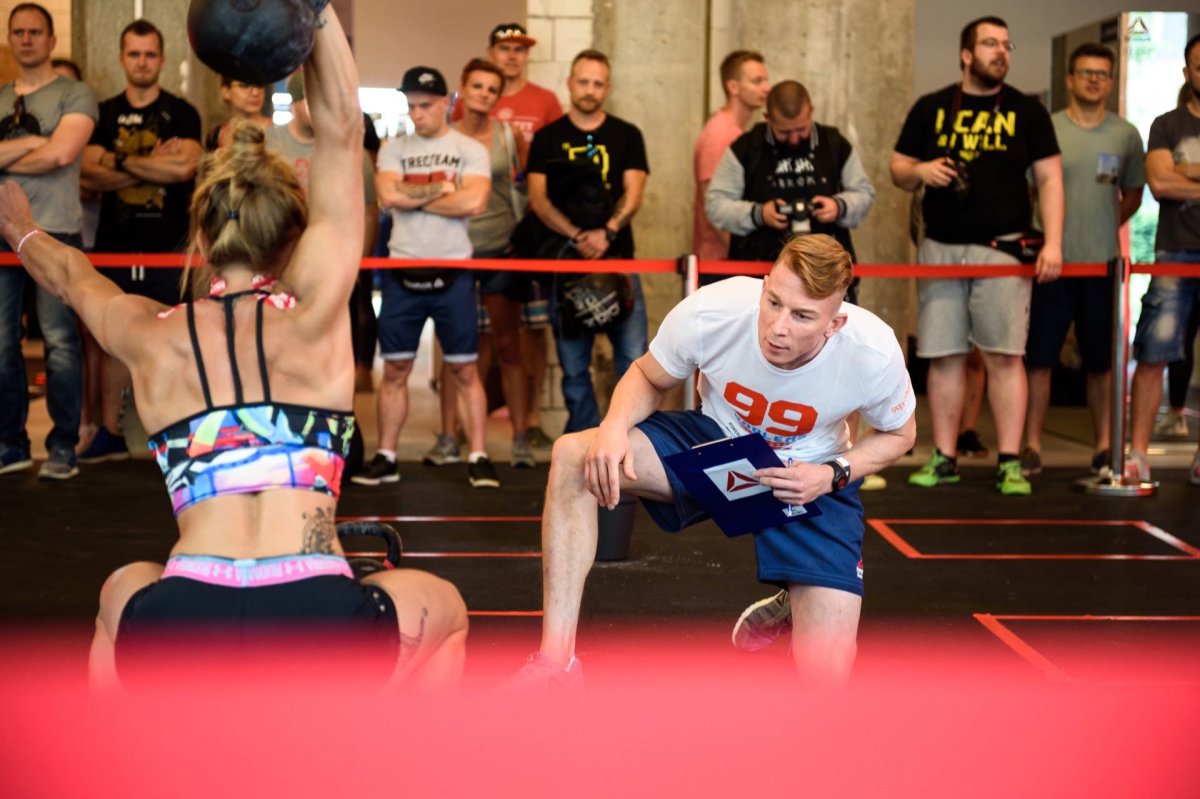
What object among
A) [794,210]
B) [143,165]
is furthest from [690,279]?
[143,165]

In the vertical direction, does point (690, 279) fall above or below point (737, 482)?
above

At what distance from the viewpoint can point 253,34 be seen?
2.48m

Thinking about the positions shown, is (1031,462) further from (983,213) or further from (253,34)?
(253,34)

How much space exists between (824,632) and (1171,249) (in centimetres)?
453

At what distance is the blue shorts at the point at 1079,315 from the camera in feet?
24.3

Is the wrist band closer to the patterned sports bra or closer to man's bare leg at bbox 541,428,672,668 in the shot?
the patterned sports bra

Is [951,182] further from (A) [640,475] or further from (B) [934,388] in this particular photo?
(A) [640,475]

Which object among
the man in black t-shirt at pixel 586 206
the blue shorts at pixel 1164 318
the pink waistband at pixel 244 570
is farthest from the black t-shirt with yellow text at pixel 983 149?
the pink waistband at pixel 244 570

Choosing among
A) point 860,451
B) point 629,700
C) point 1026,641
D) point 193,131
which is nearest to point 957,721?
point 629,700

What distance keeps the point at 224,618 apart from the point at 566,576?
4.09 ft

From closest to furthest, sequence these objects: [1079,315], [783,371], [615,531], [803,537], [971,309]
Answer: [783,371] < [803,537] < [615,531] < [971,309] < [1079,315]

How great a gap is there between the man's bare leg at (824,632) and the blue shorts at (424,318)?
3638 millimetres

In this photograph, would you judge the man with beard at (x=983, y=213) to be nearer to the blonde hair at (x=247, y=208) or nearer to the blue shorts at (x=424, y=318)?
the blue shorts at (x=424, y=318)

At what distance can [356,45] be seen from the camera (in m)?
15.1
